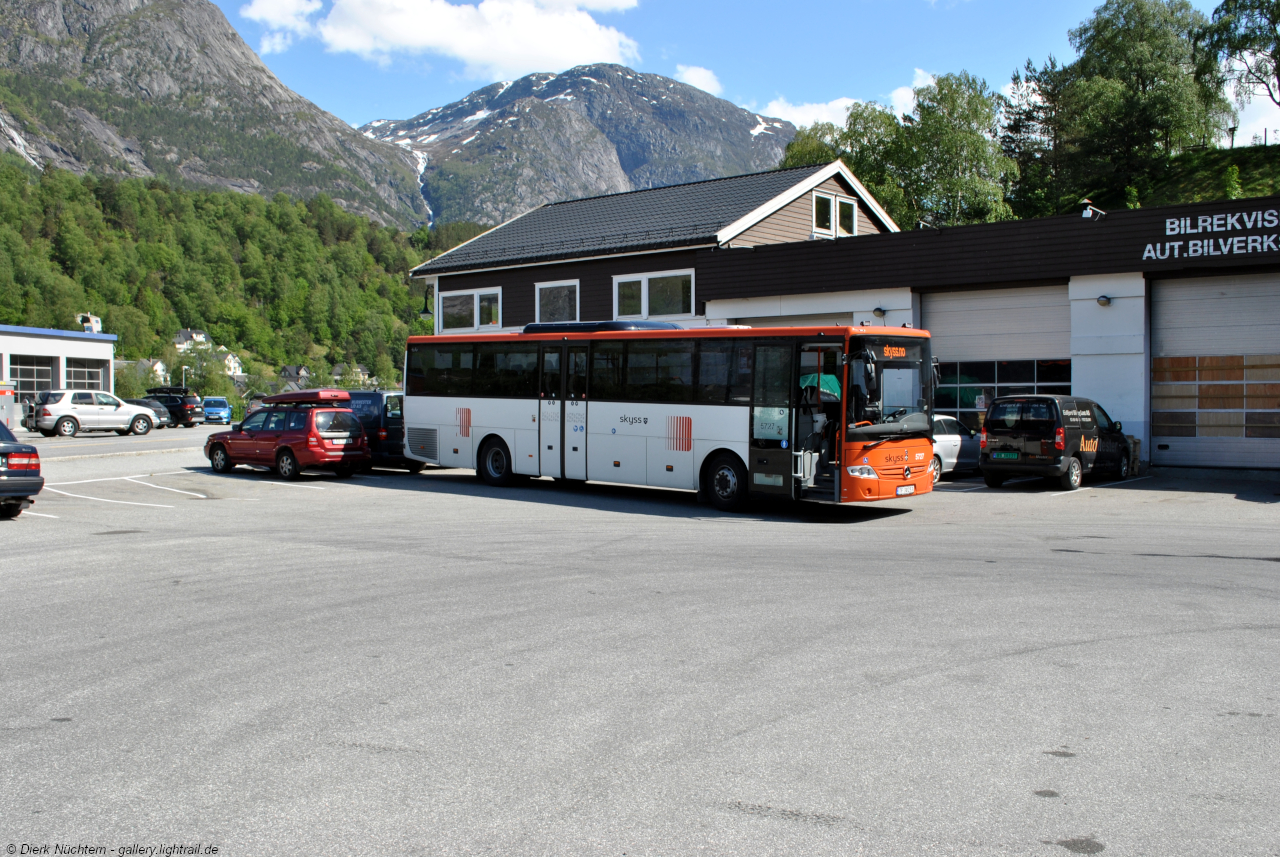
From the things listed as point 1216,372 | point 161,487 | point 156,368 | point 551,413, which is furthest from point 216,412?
point 156,368

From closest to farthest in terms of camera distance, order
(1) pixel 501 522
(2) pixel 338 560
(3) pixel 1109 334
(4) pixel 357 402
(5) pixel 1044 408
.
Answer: (2) pixel 338 560 → (1) pixel 501 522 → (5) pixel 1044 408 → (3) pixel 1109 334 → (4) pixel 357 402

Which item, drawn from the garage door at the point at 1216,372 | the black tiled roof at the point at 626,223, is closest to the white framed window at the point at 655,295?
the black tiled roof at the point at 626,223

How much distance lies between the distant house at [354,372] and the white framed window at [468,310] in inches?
4438

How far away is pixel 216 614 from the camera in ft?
26.4

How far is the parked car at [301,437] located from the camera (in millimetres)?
21453

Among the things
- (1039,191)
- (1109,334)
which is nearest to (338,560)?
(1109,334)

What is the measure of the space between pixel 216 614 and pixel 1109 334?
783 inches

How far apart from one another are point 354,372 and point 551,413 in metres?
142

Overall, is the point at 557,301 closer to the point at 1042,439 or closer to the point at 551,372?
the point at 551,372

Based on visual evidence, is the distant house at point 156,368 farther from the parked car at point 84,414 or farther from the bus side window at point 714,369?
the bus side window at point 714,369

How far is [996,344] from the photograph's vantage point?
24.2 metres

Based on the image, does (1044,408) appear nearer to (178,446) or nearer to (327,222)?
(178,446)

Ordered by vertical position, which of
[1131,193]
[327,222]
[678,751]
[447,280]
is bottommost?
[678,751]

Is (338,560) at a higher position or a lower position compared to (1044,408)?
lower
